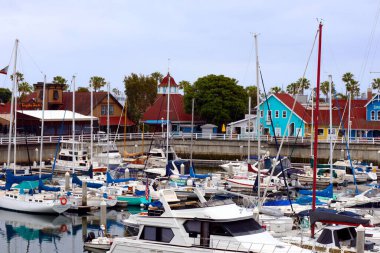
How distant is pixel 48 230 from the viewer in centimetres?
4106

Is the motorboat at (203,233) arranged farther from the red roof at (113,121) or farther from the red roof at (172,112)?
the red roof at (172,112)

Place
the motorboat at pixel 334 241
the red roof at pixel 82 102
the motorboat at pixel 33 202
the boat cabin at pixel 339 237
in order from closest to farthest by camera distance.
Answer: the motorboat at pixel 334 241 → the boat cabin at pixel 339 237 → the motorboat at pixel 33 202 → the red roof at pixel 82 102

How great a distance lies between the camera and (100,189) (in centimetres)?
4869

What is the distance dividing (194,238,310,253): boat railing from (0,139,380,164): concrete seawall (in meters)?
44.9

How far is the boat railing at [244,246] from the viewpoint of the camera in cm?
2311

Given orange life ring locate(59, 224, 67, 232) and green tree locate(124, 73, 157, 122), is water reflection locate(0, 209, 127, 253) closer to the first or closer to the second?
orange life ring locate(59, 224, 67, 232)

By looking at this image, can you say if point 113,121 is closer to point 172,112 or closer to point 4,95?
point 172,112

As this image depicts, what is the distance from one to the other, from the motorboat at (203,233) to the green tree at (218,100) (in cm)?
6851

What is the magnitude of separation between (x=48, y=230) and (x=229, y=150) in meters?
40.8

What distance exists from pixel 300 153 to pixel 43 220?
37623mm

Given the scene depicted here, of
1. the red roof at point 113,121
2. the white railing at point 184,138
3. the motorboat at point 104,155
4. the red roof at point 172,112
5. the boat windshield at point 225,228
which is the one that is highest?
the red roof at point 172,112

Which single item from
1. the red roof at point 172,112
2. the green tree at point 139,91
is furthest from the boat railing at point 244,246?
the green tree at point 139,91

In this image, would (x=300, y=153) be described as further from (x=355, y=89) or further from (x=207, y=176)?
(x=355, y=89)

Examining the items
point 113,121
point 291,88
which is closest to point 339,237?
point 113,121
